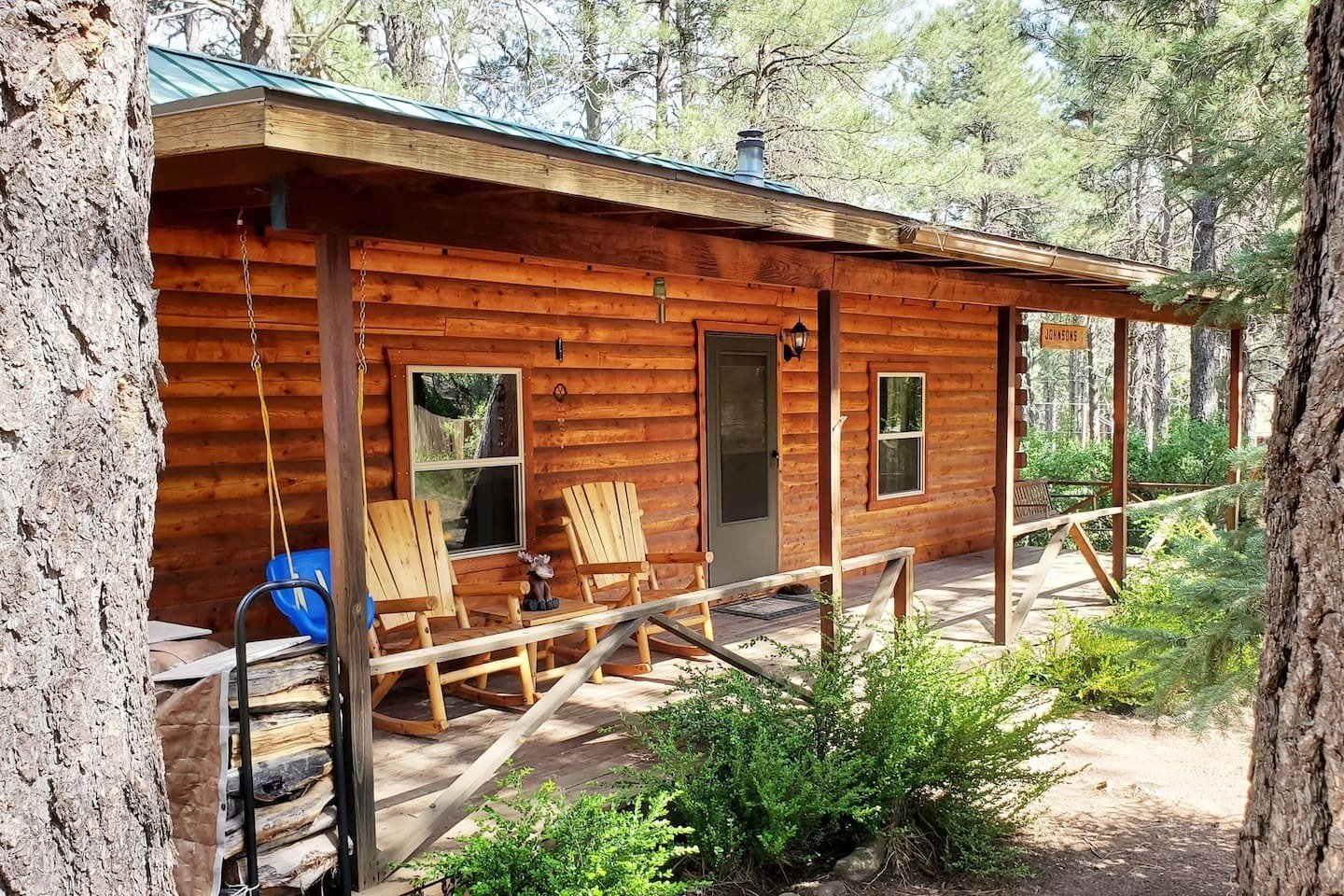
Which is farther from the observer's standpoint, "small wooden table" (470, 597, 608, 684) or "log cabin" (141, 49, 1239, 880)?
"small wooden table" (470, 597, 608, 684)

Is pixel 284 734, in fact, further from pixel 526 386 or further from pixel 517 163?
pixel 526 386

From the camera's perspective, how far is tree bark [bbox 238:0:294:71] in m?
8.94

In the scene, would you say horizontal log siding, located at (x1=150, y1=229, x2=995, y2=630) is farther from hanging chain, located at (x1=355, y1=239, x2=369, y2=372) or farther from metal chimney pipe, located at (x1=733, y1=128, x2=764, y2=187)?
metal chimney pipe, located at (x1=733, y1=128, x2=764, y2=187)

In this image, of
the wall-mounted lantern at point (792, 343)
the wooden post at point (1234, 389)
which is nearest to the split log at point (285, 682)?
the wall-mounted lantern at point (792, 343)

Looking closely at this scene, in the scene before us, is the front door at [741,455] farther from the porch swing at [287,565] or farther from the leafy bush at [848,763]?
the porch swing at [287,565]

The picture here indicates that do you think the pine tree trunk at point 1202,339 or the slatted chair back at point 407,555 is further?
the pine tree trunk at point 1202,339

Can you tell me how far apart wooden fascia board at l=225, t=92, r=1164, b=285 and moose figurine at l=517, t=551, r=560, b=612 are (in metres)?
2.20

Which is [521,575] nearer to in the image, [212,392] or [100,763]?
[212,392]

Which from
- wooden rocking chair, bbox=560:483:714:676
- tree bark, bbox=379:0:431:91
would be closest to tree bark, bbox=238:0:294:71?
tree bark, bbox=379:0:431:91

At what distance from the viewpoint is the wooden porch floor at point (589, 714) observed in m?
4.19

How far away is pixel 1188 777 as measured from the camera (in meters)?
5.22

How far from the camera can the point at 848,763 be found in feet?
13.4

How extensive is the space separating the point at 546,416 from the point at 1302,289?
451 cm

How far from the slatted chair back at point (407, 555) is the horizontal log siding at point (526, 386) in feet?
0.94
